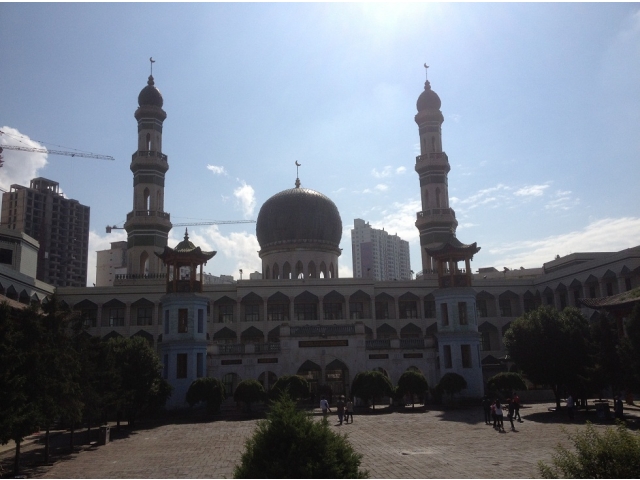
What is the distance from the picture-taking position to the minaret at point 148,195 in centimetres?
6306

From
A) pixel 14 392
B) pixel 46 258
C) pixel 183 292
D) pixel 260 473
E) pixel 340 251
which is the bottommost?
pixel 260 473

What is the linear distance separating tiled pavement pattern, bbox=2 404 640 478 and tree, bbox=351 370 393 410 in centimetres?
394

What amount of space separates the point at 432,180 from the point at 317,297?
68.5 ft

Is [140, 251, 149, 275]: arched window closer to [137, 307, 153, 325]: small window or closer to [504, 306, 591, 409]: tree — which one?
[137, 307, 153, 325]: small window

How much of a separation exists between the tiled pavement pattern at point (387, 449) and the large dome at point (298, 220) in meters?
31.4

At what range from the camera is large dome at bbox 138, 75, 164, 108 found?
66875 millimetres

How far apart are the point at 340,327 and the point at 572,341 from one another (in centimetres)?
1677

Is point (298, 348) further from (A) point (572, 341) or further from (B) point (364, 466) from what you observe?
(B) point (364, 466)

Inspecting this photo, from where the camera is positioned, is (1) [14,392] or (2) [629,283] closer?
(1) [14,392]

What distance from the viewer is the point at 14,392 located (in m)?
18.3

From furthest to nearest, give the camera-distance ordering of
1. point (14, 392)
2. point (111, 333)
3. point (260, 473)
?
point (111, 333)
point (14, 392)
point (260, 473)

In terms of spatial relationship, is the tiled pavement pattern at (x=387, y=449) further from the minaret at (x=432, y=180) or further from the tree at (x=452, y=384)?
the minaret at (x=432, y=180)

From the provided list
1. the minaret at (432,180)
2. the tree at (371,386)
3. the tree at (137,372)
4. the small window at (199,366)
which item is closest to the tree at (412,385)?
the tree at (371,386)

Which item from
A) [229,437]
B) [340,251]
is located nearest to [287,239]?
[340,251]
